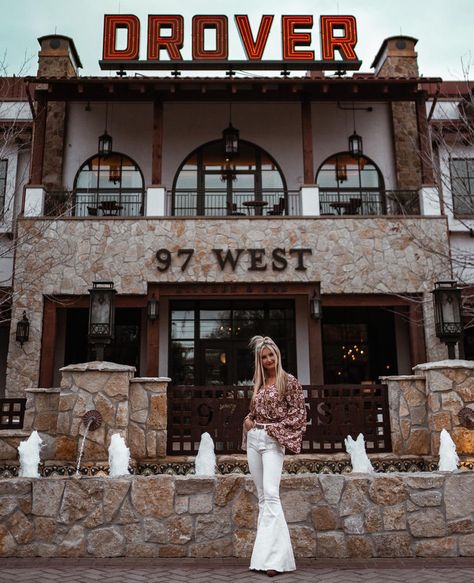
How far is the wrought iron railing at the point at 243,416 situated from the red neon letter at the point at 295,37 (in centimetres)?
986

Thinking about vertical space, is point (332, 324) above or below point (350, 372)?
above

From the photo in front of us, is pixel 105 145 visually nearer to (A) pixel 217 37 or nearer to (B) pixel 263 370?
(A) pixel 217 37

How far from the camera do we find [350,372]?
15.9m

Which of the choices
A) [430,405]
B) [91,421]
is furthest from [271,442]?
[430,405]

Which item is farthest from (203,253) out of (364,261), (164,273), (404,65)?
(404,65)

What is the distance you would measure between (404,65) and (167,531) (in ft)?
48.8

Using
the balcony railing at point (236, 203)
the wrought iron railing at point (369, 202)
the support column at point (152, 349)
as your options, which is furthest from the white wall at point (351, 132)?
the support column at point (152, 349)

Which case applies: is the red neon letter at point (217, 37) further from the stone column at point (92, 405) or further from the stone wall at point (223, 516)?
the stone wall at point (223, 516)

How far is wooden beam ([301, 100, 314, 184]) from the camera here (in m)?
13.8

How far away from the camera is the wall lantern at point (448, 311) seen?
29.6ft

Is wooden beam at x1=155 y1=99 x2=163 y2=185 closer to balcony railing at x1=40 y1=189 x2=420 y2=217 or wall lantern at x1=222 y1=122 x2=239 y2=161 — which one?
balcony railing at x1=40 y1=189 x2=420 y2=217

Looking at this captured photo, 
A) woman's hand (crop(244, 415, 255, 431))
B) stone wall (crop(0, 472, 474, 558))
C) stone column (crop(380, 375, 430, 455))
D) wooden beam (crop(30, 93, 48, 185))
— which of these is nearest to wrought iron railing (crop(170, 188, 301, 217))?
wooden beam (crop(30, 93, 48, 185))

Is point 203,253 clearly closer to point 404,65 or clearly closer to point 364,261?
point 364,261

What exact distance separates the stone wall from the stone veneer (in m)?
8.17
